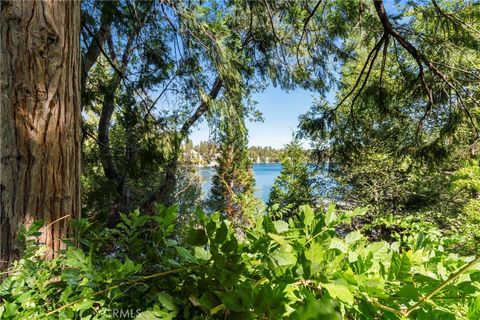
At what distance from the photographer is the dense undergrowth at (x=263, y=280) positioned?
0.33m

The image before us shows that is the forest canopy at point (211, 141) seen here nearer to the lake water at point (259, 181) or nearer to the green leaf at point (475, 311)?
the green leaf at point (475, 311)

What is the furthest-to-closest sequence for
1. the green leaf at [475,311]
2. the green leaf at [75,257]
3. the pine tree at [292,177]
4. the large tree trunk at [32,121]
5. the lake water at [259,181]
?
the lake water at [259,181] < the pine tree at [292,177] < the large tree trunk at [32,121] < the green leaf at [75,257] < the green leaf at [475,311]

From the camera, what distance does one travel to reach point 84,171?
374 cm

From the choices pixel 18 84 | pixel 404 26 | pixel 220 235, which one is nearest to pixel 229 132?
pixel 404 26

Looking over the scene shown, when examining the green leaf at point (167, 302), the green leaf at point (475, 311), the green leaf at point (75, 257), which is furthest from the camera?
the green leaf at point (75, 257)

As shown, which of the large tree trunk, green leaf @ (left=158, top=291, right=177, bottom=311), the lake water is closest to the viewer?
green leaf @ (left=158, top=291, right=177, bottom=311)

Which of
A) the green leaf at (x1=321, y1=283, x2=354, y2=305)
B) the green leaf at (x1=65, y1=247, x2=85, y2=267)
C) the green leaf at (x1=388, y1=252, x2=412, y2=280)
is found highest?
the green leaf at (x1=388, y1=252, x2=412, y2=280)

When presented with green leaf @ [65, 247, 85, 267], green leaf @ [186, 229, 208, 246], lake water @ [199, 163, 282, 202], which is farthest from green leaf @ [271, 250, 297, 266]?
lake water @ [199, 163, 282, 202]

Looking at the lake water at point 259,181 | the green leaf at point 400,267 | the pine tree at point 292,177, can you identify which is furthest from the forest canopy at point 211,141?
the pine tree at point 292,177

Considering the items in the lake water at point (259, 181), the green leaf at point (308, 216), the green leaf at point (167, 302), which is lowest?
the lake water at point (259, 181)

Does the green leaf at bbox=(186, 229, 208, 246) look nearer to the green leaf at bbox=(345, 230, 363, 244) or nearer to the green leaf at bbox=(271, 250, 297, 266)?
the green leaf at bbox=(271, 250, 297, 266)

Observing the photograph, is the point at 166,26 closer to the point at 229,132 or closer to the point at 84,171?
the point at 229,132

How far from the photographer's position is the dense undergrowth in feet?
1.07

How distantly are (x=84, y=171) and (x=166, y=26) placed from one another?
211 cm
